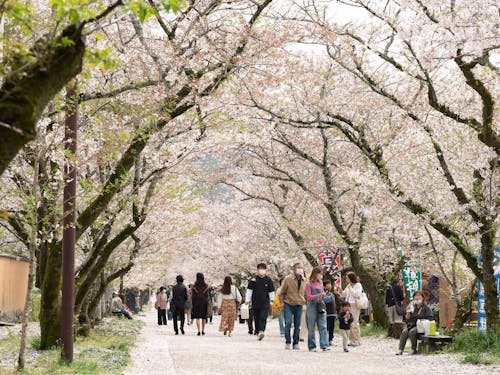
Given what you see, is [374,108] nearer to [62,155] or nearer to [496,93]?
[496,93]

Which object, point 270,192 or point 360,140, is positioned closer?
point 360,140

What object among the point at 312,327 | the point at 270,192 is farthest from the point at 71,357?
the point at 270,192

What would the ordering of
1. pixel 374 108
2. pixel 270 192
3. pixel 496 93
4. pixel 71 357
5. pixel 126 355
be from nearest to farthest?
pixel 71 357
pixel 126 355
pixel 496 93
pixel 374 108
pixel 270 192

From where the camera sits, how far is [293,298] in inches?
607

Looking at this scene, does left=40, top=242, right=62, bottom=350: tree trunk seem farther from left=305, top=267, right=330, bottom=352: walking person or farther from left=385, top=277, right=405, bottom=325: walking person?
left=385, top=277, right=405, bottom=325: walking person

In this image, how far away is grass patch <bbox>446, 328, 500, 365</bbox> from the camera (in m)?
11.6

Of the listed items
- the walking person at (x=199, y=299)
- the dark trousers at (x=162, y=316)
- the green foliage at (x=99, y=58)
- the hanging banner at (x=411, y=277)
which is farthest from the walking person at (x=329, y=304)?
the dark trousers at (x=162, y=316)

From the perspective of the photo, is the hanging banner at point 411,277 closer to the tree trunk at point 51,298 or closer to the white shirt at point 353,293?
the white shirt at point 353,293

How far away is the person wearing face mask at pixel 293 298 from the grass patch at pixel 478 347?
3.19m

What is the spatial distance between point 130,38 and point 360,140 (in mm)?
5175

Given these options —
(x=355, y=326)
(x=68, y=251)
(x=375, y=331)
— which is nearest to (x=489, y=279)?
(x=355, y=326)

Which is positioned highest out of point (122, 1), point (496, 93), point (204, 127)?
point (496, 93)

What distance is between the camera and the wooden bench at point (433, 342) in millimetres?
13562

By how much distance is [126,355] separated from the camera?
12.5 metres
